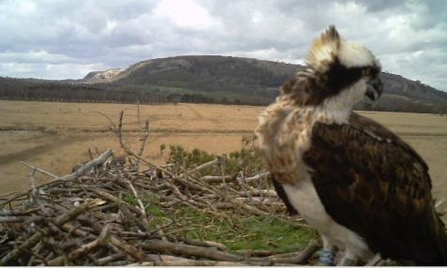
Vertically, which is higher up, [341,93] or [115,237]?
[341,93]

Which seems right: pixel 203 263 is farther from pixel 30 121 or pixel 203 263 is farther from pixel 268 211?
pixel 30 121

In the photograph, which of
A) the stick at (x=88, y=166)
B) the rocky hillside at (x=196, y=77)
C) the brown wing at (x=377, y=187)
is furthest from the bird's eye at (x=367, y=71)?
the rocky hillside at (x=196, y=77)

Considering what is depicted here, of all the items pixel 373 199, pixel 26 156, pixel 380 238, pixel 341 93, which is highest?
pixel 341 93

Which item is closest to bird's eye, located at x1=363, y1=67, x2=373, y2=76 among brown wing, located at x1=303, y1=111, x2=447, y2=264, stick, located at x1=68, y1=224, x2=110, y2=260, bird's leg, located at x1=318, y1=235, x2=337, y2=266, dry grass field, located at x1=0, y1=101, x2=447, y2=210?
brown wing, located at x1=303, y1=111, x2=447, y2=264

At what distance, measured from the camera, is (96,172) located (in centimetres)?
574

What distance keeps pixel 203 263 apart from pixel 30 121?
122 feet

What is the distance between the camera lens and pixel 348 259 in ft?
9.25

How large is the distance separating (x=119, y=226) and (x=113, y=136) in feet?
90.8

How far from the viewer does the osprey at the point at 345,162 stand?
2.52m

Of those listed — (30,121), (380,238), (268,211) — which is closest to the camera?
(380,238)

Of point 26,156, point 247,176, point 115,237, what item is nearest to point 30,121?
point 26,156

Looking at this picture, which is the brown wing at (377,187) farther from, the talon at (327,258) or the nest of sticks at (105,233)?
the nest of sticks at (105,233)

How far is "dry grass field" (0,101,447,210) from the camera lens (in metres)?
19.4

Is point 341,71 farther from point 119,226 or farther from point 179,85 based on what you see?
point 179,85
